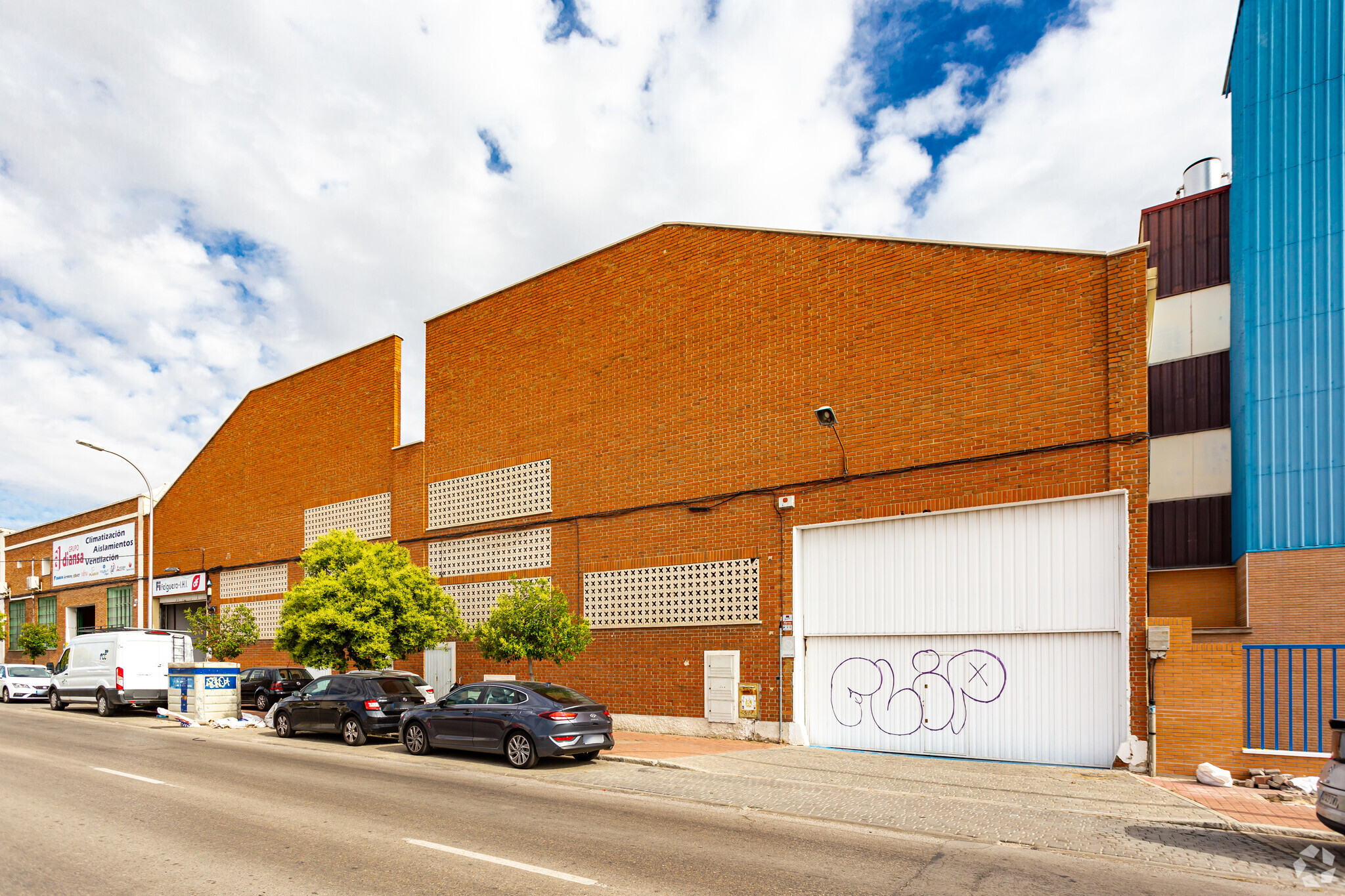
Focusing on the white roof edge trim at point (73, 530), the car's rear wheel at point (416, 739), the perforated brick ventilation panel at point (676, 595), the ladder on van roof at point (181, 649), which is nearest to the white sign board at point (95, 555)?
the white roof edge trim at point (73, 530)

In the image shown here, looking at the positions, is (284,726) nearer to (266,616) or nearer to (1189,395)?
(266,616)

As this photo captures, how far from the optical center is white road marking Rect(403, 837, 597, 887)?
6.97m

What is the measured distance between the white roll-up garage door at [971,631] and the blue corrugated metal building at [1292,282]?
6.70 m

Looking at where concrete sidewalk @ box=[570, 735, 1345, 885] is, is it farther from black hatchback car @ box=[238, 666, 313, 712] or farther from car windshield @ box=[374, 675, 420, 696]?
black hatchback car @ box=[238, 666, 313, 712]

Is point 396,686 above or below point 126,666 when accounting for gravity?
above

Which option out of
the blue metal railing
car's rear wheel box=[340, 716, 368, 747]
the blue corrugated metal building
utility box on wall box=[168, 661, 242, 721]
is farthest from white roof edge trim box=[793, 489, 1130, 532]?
utility box on wall box=[168, 661, 242, 721]

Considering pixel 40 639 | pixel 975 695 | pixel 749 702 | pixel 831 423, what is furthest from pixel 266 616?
pixel 975 695

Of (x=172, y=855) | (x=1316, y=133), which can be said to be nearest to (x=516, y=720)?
(x=172, y=855)

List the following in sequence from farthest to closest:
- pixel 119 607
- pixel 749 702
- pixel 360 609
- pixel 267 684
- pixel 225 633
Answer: pixel 119 607 → pixel 225 633 → pixel 267 684 → pixel 360 609 → pixel 749 702

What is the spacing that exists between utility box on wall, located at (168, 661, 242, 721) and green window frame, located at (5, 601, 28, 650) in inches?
1207

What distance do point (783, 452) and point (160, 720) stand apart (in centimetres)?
1861

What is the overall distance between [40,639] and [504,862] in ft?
147

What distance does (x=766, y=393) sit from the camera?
1752 cm

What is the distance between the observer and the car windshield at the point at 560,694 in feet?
45.7
